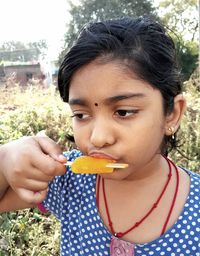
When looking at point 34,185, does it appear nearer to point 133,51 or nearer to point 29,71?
point 133,51

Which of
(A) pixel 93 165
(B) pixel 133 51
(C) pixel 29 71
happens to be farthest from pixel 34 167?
(C) pixel 29 71

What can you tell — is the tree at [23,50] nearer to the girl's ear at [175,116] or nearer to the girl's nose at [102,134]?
the girl's ear at [175,116]

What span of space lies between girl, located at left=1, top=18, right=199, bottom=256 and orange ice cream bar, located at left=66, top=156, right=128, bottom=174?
2cm

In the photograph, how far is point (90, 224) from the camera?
105 cm

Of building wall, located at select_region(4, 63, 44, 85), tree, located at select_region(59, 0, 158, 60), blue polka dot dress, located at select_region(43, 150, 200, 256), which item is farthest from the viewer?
tree, located at select_region(59, 0, 158, 60)

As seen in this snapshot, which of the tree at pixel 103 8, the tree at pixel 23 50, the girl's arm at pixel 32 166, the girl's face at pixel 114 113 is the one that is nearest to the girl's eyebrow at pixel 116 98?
the girl's face at pixel 114 113

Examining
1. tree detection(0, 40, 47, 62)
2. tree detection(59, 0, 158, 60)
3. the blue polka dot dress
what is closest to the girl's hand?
the blue polka dot dress

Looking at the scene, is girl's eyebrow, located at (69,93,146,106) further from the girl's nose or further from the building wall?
the building wall

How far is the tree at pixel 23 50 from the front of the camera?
39.0ft

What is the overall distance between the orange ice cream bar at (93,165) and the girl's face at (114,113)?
0.01m

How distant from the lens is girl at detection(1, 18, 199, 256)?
85 cm

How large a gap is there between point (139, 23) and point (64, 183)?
19.4 inches

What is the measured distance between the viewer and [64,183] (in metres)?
1.11

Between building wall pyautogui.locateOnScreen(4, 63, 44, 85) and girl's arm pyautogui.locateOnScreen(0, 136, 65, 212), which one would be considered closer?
girl's arm pyautogui.locateOnScreen(0, 136, 65, 212)
